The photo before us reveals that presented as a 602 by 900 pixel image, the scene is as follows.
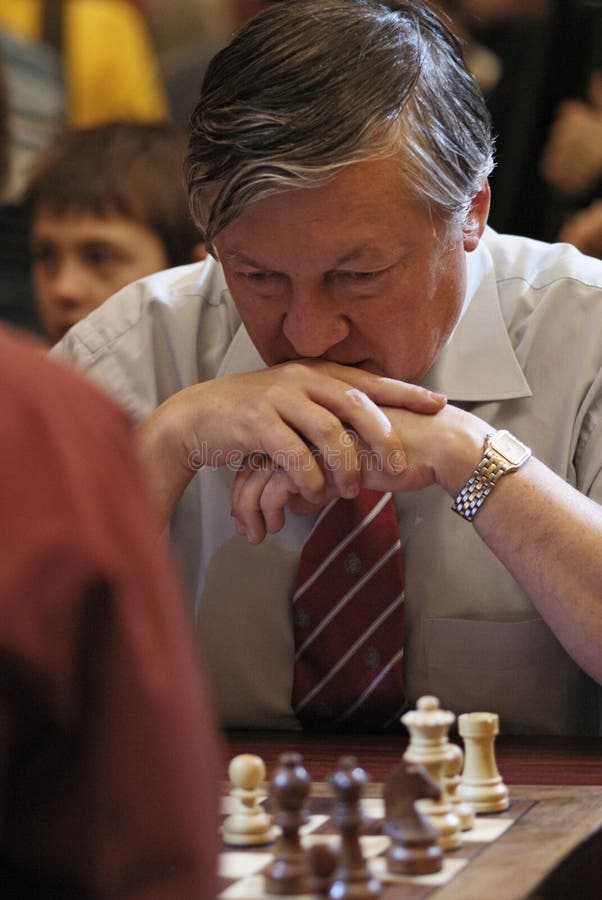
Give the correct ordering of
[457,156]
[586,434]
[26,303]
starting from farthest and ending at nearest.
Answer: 1. [26,303]
2. [586,434]
3. [457,156]

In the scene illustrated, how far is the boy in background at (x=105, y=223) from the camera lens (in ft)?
9.23

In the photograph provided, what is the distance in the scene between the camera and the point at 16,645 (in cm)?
52

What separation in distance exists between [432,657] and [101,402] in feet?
3.71

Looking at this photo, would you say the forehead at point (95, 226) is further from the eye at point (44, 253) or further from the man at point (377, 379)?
the man at point (377, 379)

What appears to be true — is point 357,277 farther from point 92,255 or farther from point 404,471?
point 92,255

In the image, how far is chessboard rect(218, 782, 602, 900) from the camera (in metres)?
0.94

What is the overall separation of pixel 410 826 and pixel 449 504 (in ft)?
2.48

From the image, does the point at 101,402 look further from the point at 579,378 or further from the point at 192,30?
the point at 192,30

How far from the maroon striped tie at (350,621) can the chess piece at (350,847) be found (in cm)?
64

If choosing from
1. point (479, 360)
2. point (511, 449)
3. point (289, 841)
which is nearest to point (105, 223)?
point (479, 360)

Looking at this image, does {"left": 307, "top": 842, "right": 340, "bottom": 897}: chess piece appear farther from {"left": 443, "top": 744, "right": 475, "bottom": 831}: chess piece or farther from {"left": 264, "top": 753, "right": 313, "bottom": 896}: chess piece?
{"left": 443, "top": 744, "right": 475, "bottom": 831}: chess piece

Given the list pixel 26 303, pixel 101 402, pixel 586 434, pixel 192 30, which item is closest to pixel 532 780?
pixel 586 434

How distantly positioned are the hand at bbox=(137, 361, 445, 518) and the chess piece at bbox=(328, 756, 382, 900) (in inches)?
23.3

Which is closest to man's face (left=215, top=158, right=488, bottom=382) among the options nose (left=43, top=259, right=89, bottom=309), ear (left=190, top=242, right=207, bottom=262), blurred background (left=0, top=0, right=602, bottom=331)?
blurred background (left=0, top=0, right=602, bottom=331)
